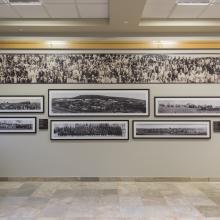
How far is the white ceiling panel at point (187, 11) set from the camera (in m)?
6.68

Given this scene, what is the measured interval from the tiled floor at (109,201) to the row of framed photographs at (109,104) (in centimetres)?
161

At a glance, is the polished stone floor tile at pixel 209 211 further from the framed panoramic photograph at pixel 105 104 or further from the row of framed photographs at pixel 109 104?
the framed panoramic photograph at pixel 105 104

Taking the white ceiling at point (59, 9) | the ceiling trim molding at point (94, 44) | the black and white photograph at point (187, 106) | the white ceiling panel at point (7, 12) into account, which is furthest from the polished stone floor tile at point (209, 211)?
the white ceiling panel at point (7, 12)

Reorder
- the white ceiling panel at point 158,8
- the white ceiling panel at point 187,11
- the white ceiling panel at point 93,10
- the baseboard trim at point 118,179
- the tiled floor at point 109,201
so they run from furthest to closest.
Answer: the baseboard trim at point 118,179
the white ceiling panel at point 187,11
the white ceiling panel at point 93,10
the white ceiling panel at point 158,8
the tiled floor at point 109,201

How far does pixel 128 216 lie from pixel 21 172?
356 centimetres

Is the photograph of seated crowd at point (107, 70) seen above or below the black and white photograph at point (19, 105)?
above

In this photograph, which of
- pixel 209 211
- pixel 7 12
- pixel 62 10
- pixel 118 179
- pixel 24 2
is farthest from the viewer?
pixel 118 179

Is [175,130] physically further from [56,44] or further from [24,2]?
[24,2]

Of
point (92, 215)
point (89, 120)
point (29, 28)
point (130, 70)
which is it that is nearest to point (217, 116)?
point (130, 70)

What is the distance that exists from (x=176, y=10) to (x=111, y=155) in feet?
11.4

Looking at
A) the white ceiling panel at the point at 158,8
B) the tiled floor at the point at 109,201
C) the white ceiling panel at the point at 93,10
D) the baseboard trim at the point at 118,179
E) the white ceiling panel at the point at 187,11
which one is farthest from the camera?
the baseboard trim at the point at 118,179

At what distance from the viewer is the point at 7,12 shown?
22.7 feet

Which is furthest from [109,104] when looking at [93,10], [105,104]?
[93,10]

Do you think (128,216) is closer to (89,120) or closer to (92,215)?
(92,215)
